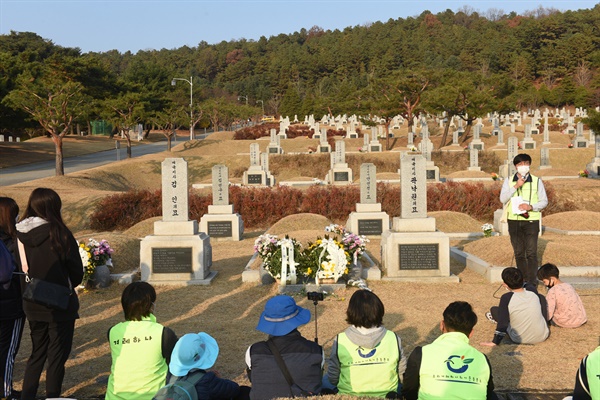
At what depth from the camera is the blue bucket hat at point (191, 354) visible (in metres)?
4.10

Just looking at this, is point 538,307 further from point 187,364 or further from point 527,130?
point 527,130

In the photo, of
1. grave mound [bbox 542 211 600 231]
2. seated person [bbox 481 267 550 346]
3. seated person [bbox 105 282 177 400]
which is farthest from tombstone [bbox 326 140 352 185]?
seated person [bbox 105 282 177 400]

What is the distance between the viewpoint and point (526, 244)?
9414 mm

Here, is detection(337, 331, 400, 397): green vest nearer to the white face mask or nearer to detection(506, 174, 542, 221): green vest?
detection(506, 174, 542, 221): green vest

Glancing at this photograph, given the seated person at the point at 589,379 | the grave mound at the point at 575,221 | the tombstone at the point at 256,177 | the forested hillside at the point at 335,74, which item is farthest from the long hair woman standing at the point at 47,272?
the forested hillside at the point at 335,74

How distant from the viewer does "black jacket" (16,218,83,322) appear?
17.5 feet

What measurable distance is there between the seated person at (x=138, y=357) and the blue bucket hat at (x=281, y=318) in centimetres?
93

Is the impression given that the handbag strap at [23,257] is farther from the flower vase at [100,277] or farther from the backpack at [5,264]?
the flower vase at [100,277]

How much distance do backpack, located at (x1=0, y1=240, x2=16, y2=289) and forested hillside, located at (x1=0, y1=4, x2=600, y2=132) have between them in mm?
27945

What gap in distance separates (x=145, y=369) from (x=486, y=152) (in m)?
37.7

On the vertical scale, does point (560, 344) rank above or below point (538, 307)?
below

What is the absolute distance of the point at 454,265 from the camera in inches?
495

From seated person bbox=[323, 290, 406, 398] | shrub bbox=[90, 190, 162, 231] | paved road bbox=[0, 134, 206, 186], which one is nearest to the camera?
seated person bbox=[323, 290, 406, 398]

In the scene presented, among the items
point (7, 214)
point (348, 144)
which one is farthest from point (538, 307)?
point (348, 144)
